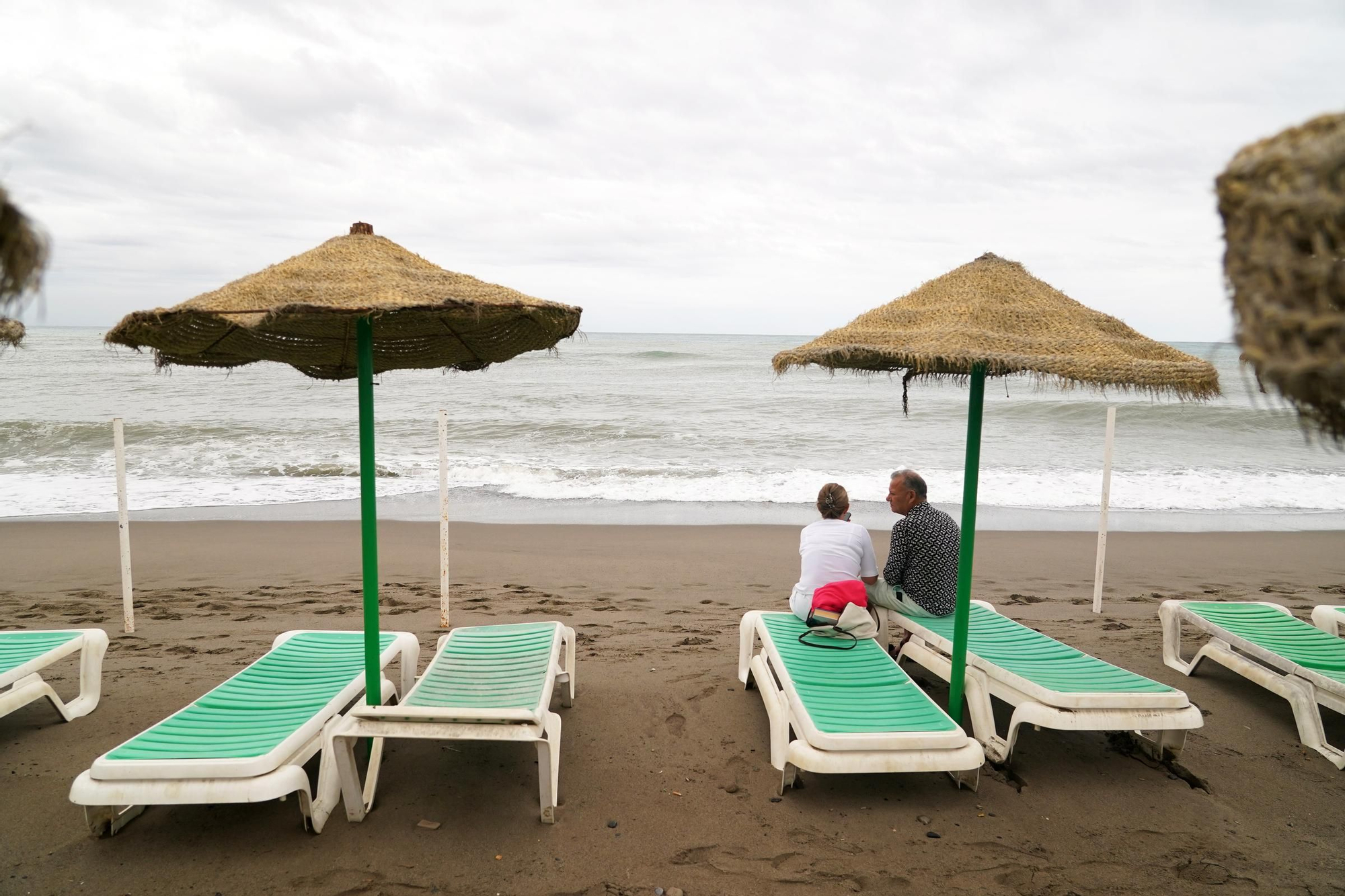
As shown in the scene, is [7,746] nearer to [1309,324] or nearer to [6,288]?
[6,288]

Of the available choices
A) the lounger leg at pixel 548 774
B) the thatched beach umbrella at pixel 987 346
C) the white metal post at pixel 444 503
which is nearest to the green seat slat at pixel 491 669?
the lounger leg at pixel 548 774

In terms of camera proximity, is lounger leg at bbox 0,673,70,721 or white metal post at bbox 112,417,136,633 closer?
lounger leg at bbox 0,673,70,721

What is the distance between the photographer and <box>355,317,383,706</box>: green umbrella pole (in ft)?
10.4

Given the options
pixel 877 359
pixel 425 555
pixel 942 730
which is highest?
pixel 877 359

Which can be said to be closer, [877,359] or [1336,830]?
[1336,830]

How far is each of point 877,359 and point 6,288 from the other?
11.2 feet

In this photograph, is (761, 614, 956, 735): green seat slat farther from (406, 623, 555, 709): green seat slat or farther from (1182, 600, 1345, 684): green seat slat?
(1182, 600, 1345, 684): green seat slat

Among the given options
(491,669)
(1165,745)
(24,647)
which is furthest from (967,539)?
(24,647)

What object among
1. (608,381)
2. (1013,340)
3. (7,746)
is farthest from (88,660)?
(608,381)

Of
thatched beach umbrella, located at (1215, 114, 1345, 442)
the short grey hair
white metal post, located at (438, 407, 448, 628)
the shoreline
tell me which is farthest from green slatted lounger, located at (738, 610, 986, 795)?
the shoreline

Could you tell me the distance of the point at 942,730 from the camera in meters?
3.38

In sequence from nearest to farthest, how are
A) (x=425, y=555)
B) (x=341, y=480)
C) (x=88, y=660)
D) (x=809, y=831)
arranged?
(x=809, y=831), (x=88, y=660), (x=425, y=555), (x=341, y=480)

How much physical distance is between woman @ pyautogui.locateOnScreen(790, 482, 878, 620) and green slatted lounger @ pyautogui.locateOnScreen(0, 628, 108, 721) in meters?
4.07

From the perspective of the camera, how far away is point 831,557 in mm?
4625
